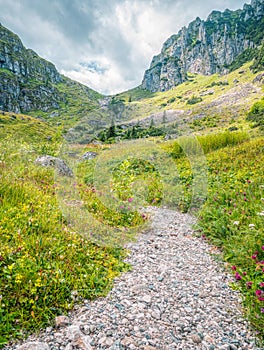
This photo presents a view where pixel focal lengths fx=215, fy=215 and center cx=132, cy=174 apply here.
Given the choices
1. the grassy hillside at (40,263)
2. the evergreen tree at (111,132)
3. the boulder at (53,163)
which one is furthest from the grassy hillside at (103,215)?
the boulder at (53,163)

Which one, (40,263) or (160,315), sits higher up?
(40,263)

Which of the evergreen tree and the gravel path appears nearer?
the gravel path

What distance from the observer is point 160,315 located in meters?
3.45

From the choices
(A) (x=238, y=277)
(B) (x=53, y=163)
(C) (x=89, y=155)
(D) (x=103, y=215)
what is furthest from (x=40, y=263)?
(C) (x=89, y=155)

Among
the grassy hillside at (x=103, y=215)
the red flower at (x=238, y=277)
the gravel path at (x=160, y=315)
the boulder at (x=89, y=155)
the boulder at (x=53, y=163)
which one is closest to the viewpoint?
the gravel path at (x=160, y=315)

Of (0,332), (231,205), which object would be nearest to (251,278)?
(231,205)

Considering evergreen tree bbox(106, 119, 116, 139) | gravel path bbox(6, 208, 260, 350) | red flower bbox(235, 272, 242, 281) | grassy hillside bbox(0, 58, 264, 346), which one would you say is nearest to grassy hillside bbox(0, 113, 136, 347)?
grassy hillside bbox(0, 58, 264, 346)

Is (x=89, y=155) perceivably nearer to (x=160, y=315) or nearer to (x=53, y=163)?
(x=53, y=163)

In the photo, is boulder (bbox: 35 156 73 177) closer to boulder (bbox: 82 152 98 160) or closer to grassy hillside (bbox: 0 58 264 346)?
grassy hillside (bbox: 0 58 264 346)

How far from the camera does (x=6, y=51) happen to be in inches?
7840

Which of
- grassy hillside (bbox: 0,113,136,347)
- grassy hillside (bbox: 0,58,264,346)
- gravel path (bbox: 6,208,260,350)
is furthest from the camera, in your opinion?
grassy hillside (bbox: 0,58,264,346)

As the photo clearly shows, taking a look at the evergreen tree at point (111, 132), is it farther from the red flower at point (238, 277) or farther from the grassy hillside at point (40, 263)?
the red flower at point (238, 277)

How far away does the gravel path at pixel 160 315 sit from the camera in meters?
2.93

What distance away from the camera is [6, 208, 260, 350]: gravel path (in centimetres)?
293
